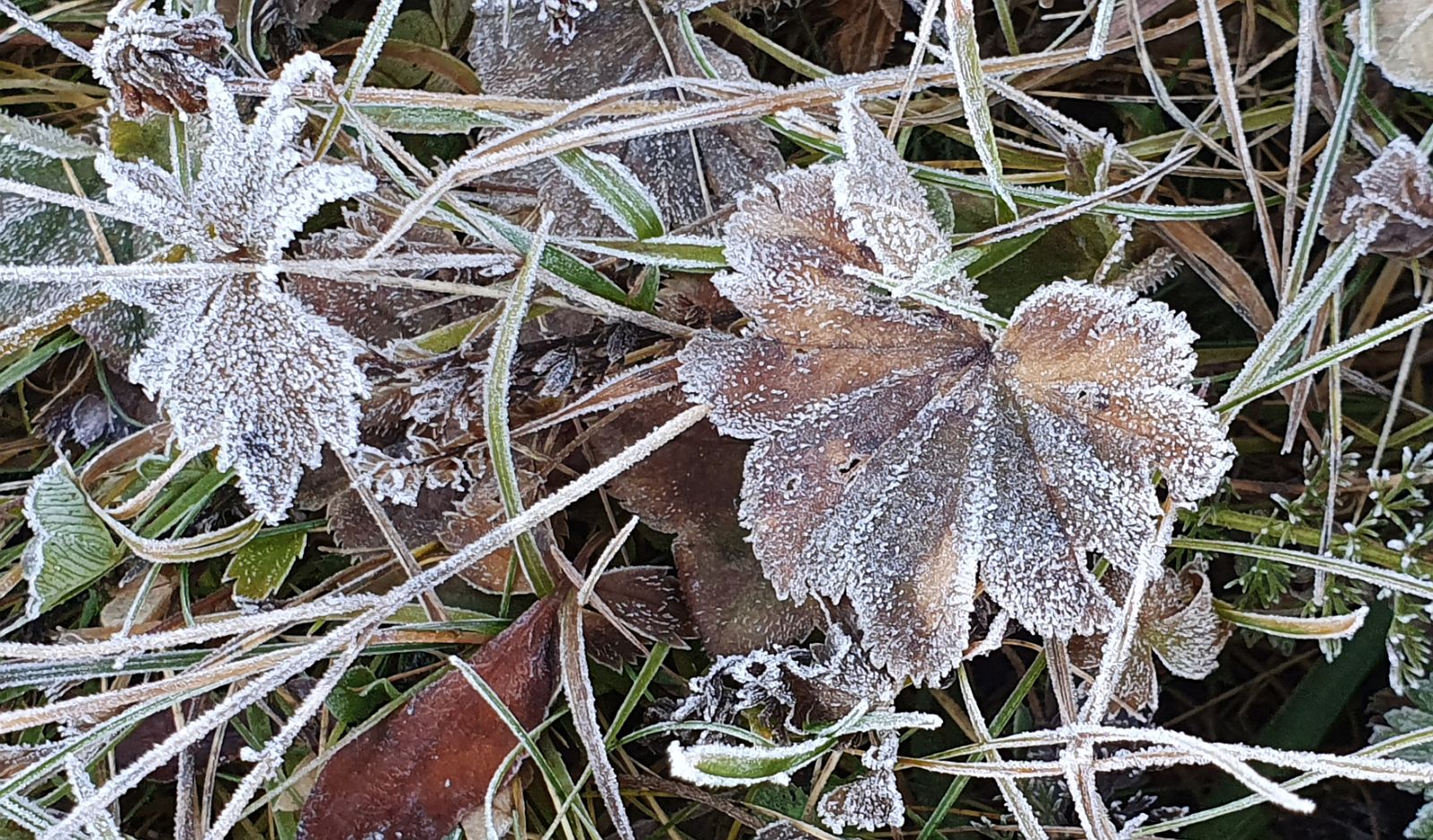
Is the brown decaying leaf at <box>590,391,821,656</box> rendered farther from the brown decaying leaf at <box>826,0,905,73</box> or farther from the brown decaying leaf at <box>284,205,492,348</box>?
the brown decaying leaf at <box>826,0,905,73</box>

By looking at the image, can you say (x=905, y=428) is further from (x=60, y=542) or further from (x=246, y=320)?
(x=60, y=542)

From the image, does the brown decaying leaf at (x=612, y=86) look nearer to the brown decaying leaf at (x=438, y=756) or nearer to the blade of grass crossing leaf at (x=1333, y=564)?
the brown decaying leaf at (x=438, y=756)

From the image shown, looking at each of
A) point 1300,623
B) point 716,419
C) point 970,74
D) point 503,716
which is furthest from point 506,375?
point 1300,623

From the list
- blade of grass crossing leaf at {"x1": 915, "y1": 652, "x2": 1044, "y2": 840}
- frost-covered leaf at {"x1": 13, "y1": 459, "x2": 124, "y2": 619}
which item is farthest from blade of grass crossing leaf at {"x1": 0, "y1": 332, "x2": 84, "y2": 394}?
blade of grass crossing leaf at {"x1": 915, "y1": 652, "x2": 1044, "y2": 840}

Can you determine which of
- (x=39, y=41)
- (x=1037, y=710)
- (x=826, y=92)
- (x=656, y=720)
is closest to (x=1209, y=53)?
(x=826, y=92)

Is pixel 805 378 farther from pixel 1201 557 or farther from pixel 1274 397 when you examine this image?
pixel 1274 397

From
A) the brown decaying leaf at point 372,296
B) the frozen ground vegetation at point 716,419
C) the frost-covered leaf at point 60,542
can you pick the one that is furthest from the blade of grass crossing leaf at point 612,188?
the frost-covered leaf at point 60,542
